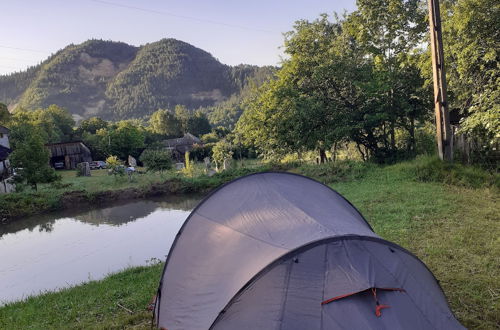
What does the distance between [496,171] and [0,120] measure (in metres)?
36.9

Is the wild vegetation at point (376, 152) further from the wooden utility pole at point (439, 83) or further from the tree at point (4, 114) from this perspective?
the tree at point (4, 114)

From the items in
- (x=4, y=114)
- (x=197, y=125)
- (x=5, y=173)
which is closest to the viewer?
(x=5, y=173)

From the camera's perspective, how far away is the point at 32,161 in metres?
15.7

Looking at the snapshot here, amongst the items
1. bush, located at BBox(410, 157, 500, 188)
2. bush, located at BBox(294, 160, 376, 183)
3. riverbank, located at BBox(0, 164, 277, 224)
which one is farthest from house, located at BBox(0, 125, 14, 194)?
bush, located at BBox(410, 157, 500, 188)

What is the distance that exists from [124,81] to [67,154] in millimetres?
87199

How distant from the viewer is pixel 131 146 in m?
35.2

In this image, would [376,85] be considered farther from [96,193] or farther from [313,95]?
[96,193]

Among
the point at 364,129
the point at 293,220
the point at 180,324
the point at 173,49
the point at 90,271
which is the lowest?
the point at 90,271

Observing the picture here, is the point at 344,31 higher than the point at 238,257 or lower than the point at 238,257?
higher

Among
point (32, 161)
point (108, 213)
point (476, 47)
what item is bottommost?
point (108, 213)

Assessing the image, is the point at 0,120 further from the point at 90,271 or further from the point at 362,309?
the point at 362,309

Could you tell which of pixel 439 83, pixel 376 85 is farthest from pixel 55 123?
pixel 439 83

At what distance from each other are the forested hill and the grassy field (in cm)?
8831

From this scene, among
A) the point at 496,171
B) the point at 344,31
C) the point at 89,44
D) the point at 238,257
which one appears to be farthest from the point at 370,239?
the point at 89,44
